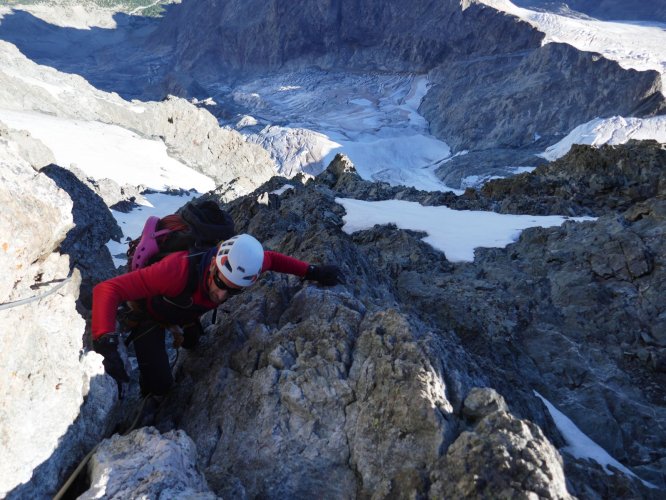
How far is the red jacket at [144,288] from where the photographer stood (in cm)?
423

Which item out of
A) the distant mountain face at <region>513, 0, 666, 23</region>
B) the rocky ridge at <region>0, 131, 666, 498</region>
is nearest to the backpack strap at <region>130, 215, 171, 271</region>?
the rocky ridge at <region>0, 131, 666, 498</region>

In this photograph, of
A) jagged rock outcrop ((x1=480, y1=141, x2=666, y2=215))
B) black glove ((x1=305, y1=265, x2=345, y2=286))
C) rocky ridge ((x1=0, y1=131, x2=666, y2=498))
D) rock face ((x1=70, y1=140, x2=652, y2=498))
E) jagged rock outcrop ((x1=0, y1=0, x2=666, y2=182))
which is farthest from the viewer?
jagged rock outcrop ((x1=0, y1=0, x2=666, y2=182))

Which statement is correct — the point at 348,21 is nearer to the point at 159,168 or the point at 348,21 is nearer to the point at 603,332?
the point at 159,168

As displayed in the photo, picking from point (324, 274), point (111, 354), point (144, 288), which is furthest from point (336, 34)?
point (111, 354)

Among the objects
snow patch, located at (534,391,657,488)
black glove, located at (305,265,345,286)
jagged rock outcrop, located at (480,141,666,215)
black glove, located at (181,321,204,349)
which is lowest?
jagged rock outcrop, located at (480,141,666,215)

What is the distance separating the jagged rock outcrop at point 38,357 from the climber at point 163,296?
0.90 feet

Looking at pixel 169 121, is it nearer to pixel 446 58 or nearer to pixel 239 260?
pixel 239 260

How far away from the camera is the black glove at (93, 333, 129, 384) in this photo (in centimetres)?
421

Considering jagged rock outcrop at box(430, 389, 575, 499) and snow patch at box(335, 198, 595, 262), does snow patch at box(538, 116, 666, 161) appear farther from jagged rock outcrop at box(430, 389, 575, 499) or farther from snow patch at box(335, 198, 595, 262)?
jagged rock outcrop at box(430, 389, 575, 499)

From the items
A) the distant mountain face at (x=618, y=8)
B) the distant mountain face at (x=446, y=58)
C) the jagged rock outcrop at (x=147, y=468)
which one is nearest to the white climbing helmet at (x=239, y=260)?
the jagged rock outcrop at (x=147, y=468)

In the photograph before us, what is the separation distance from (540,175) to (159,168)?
48505mm

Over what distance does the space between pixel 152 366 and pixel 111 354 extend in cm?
68

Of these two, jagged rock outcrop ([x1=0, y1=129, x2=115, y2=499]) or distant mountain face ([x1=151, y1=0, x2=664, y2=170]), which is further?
distant mountain face ([x1=151, y1=0, x2=664, y2=170])

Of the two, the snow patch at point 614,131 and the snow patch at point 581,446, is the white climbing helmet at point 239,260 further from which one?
the snow patch at point 614,131
